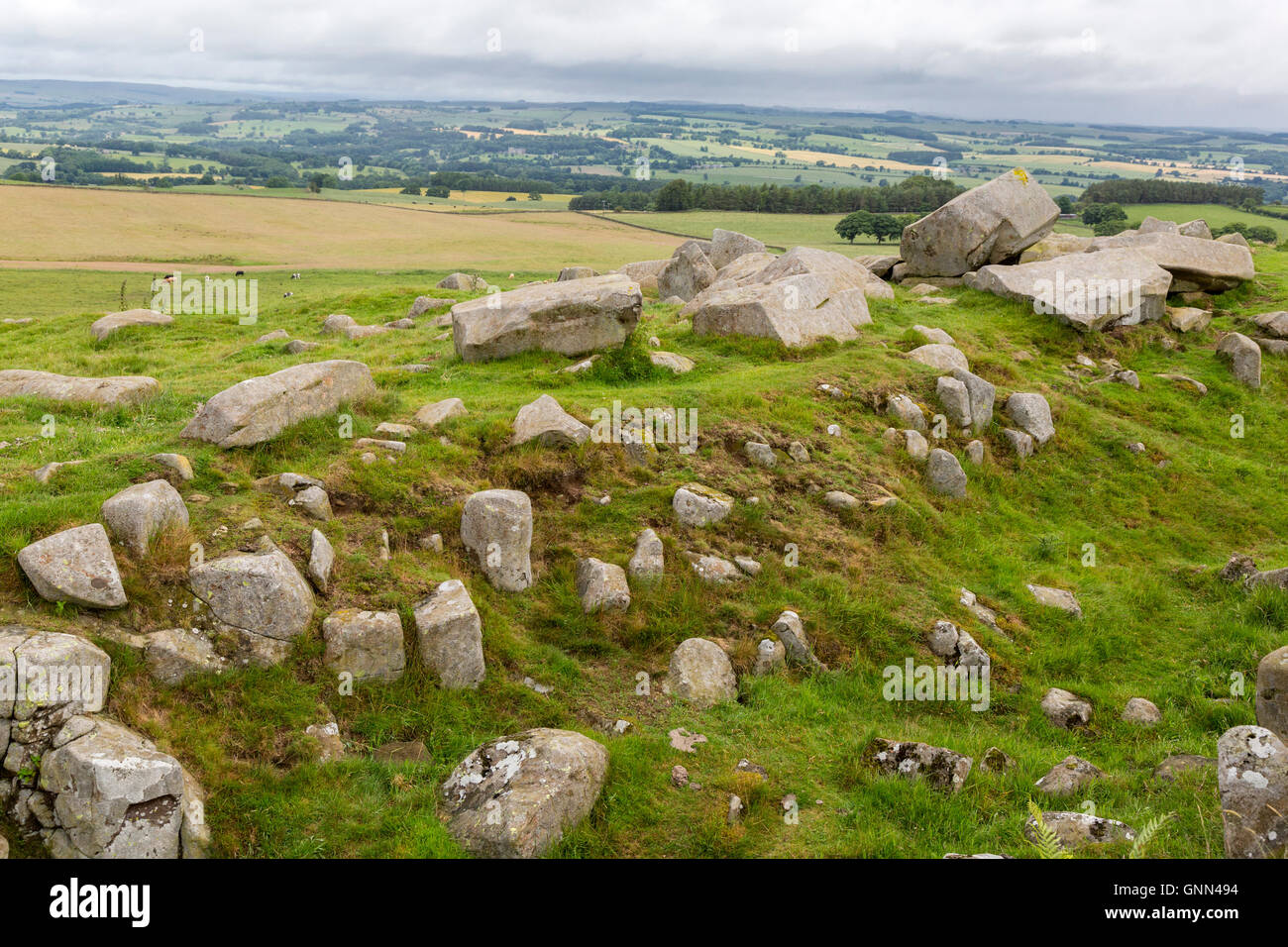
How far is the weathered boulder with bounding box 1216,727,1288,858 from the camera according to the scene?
7.28 m

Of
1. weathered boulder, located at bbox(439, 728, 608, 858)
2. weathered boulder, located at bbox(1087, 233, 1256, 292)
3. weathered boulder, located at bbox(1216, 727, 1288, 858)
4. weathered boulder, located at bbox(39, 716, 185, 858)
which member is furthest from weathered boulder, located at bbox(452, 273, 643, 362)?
weathered boulder, located at bbox(1087, 233, 1256, 292)

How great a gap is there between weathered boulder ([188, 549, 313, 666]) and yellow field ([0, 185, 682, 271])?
50131 mm

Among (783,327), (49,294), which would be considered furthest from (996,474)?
(49,294)

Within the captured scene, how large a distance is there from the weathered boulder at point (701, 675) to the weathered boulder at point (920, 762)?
2.14 metres

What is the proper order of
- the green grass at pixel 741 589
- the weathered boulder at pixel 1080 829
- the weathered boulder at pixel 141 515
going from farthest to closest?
the weathered boulder at pixel 141 515 → the green grass at pixel 741 589 → the weathered boulder at pixel 1080 829

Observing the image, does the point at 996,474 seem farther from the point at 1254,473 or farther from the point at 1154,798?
the point at 1154,798

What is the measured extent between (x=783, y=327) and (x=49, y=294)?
4356 centimetres

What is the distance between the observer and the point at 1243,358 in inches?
910

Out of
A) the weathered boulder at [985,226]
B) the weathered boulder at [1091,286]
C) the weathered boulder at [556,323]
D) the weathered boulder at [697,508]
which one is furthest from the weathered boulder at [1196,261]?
the weathered boulder at [697,508]

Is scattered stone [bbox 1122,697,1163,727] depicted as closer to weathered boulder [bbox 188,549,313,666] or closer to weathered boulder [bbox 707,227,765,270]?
weathered boulder [bbox 188,549,313,666]

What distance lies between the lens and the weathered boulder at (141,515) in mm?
10469

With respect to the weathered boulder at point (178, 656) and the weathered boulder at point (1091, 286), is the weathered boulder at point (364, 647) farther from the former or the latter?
the weathered boulder at point (1091, 286)
